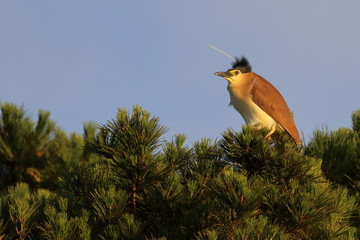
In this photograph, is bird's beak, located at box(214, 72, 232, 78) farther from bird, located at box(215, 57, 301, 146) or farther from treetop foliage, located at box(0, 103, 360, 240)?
treetop foliage, located at box(0, 103, 360, 240)

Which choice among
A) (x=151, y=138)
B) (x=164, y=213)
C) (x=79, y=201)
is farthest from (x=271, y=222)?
(x=79, y=201)

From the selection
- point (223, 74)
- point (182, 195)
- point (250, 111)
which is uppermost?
point (223, 74)

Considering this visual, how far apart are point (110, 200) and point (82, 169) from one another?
68cm

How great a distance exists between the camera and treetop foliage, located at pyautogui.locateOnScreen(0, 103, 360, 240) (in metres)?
4.76

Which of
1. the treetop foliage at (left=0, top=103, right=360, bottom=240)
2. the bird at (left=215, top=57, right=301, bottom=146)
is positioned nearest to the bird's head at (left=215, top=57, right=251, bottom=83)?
the bird at (left=215, top=57, right=301, bottom=146)

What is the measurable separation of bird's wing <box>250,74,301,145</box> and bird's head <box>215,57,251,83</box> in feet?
0.63

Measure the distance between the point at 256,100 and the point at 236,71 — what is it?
60 centimetres

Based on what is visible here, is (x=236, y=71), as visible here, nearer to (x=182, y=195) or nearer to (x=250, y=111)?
(x=250, y=111)

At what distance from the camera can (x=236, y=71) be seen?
28.3ft

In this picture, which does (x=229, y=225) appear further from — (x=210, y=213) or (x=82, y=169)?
(x=82, y=169)

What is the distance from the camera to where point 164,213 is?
513 cm

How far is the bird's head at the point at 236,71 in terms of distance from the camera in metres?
8.58

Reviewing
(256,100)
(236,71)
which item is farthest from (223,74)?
(256,100)

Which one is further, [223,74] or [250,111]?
[223,74]
